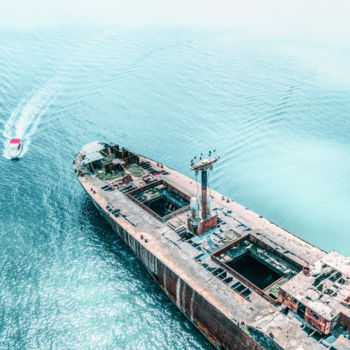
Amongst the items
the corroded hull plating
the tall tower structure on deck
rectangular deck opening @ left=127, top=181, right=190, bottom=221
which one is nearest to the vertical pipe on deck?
the tall tower structure on deck

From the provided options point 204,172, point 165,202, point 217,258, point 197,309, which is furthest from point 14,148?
point 197,309

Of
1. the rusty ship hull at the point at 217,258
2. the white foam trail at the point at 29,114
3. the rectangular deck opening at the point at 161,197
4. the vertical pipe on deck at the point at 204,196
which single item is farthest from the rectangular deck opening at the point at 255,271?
the white foam trail at the point at 29,114

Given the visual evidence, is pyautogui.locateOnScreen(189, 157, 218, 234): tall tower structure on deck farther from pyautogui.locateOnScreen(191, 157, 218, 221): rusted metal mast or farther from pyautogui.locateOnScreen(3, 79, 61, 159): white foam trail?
pyautogui.locateOnScreen(3, 79, 61, 159): white foam trail

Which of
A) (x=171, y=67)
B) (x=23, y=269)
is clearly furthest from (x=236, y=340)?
(x=171, y=67)

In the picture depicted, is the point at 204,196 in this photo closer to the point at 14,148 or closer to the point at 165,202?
the point at 165,202

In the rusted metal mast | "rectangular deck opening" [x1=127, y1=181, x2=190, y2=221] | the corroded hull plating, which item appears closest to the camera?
the corroded hull plating

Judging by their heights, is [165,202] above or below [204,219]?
below

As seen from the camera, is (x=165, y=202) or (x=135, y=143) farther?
(x=135, y=143)
